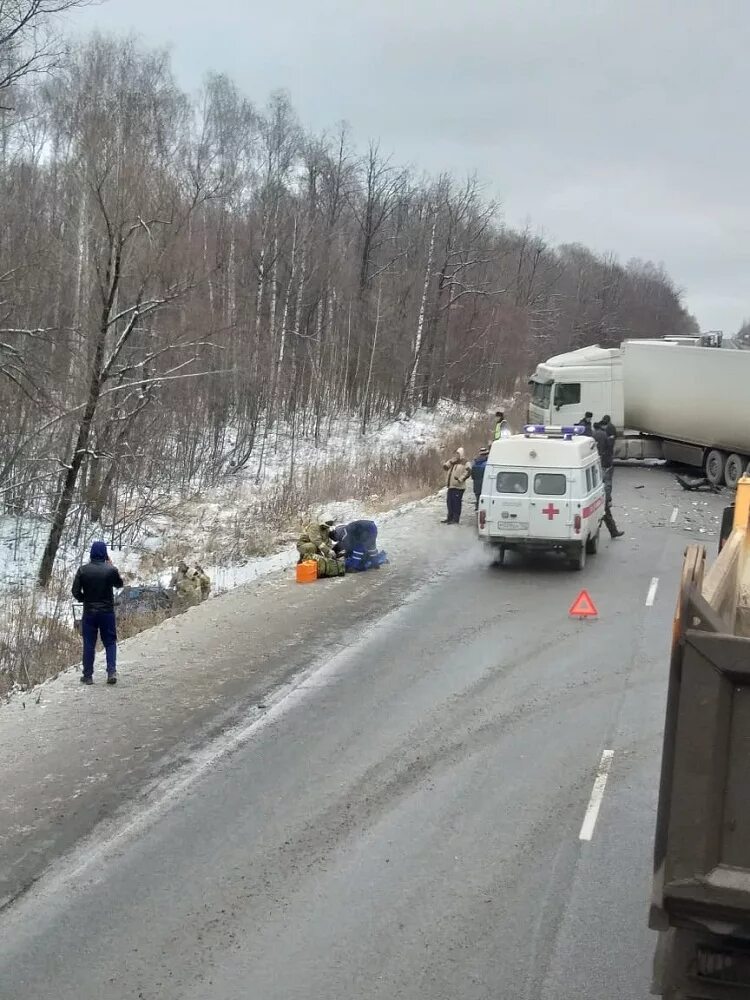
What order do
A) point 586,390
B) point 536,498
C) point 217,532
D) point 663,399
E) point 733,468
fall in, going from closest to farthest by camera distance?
point 536,498
point 217,532
point 733,468
point 663,399
point 586,390

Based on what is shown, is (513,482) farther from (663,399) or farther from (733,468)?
(663,399)

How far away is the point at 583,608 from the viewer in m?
14.3

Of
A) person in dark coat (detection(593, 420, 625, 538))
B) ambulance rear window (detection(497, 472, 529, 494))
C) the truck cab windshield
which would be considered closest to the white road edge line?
ambulance rear window (detection(497, 472, 529, 494))

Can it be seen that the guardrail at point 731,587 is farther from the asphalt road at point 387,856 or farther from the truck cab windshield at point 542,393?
the truck cab windshield at point 542,393

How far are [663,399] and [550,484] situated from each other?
15080mm

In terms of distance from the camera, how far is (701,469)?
104 feet

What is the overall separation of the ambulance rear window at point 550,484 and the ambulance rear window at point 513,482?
7.3 inches

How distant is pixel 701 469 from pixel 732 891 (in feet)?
97.2

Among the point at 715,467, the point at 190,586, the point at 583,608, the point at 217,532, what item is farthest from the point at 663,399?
the point at 190,586

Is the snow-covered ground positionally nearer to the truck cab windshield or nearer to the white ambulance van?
the white ambulance van

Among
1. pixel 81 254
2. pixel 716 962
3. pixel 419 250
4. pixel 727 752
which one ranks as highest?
pixel 419 250

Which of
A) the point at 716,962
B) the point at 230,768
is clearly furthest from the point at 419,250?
the point at 716,962

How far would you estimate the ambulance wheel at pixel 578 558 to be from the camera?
673 inches

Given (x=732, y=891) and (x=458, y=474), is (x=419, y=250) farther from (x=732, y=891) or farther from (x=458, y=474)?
(x=732, y=891)
